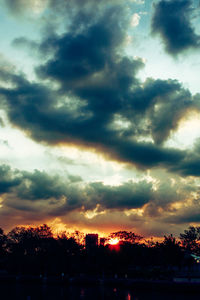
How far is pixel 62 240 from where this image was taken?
14425cm

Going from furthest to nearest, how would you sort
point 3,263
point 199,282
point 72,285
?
point 3,263 → point 72,285 → point 199,282

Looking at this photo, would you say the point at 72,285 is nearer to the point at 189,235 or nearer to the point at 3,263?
the point at 3,263

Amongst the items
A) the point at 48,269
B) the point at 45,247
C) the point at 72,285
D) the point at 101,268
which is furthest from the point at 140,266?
the point at 45,247

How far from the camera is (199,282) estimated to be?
84.4 meters

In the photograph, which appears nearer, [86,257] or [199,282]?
[199,282]

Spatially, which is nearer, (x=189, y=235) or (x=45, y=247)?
(x=45, y=247)

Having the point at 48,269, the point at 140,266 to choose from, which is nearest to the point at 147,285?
the point at 140,266

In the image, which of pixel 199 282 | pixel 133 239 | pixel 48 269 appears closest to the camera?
pixel 199 282

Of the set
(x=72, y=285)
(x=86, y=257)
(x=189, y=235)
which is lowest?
(x=72, y=285)

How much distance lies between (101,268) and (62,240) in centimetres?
3156

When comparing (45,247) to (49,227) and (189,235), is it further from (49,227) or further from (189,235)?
(189,235)

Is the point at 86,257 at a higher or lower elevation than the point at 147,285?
higher

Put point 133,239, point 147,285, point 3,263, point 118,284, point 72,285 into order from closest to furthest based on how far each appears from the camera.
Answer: point 147,285 < point 118,284 < point 72,285 < point 3,263 < point 133,239

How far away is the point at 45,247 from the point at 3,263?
723 inches
